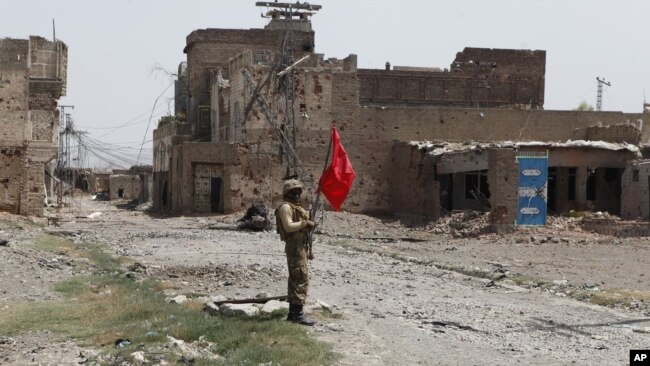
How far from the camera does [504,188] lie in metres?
31.7

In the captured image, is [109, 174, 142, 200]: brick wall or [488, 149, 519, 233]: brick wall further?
[109, 174, 142, 200]: brick wall

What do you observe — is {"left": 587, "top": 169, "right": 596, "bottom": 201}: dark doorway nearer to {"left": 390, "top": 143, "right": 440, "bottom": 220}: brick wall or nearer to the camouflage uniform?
{"left": 390, "top": 143, "right": 440, "bottom": 220}: brick wall

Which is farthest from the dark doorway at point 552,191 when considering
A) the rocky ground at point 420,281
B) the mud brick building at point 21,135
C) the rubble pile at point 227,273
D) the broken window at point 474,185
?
the rubble pile at point 227,273

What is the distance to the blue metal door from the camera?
32.0 m

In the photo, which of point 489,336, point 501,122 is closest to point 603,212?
point 501,122

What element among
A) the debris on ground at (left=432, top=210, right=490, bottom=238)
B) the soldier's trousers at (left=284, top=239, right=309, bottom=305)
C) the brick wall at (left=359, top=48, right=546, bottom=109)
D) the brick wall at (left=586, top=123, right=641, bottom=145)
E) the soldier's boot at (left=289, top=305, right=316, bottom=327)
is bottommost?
the debris on ground at (left=432, top=210, right=490, bottom=238)

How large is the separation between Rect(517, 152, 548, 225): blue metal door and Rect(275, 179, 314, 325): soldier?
21785 millimetres

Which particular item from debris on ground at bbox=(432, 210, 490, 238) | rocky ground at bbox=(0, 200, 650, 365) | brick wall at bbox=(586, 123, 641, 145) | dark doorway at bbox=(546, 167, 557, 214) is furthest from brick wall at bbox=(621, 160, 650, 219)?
debris on ground at bbox=(432, 210, 490, 238)

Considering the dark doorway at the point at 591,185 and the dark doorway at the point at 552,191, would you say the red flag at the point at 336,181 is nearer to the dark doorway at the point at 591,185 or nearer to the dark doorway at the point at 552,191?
the dark doorway at the point at 552,191

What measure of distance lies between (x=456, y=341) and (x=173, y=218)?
3086 centimetres

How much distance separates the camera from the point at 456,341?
10.6 m

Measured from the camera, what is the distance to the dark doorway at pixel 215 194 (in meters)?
41.8

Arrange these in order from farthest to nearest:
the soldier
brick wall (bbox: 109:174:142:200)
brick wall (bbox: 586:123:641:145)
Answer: brick wall (bbox: 109:174:142:200) → brick wall (bbox: 586:123:641:145) → the soldier

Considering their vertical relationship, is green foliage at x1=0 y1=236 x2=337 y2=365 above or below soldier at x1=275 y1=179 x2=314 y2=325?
below
